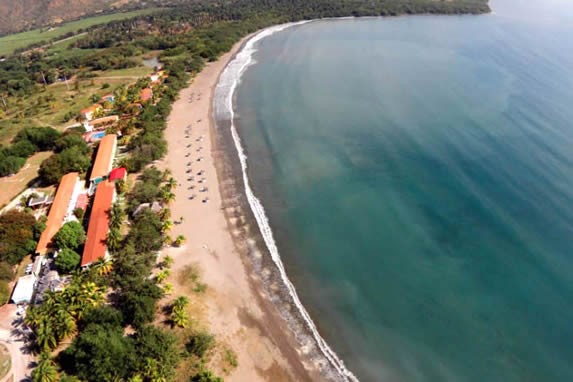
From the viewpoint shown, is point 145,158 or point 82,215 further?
point 145,158

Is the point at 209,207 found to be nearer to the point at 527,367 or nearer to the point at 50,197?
the point at 50,197

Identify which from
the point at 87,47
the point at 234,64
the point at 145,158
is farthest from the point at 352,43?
the point at 87,47

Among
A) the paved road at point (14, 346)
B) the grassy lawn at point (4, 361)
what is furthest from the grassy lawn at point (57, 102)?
the grassy lawn at point (4, 361)

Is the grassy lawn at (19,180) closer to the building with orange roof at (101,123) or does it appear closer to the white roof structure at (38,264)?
the building with orange roof at (101,123)

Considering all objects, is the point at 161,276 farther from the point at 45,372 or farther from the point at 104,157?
the point at 104,157

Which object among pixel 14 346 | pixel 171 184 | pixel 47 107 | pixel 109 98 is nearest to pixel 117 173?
pixel 171 184

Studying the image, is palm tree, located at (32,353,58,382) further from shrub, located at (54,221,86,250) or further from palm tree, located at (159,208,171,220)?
palm tree, located at (159,208,171,220)

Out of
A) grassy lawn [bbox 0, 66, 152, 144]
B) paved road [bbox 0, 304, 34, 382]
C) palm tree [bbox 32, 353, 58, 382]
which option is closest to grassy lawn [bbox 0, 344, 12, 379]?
paved road [bbox 0, 304, 34, 382]
